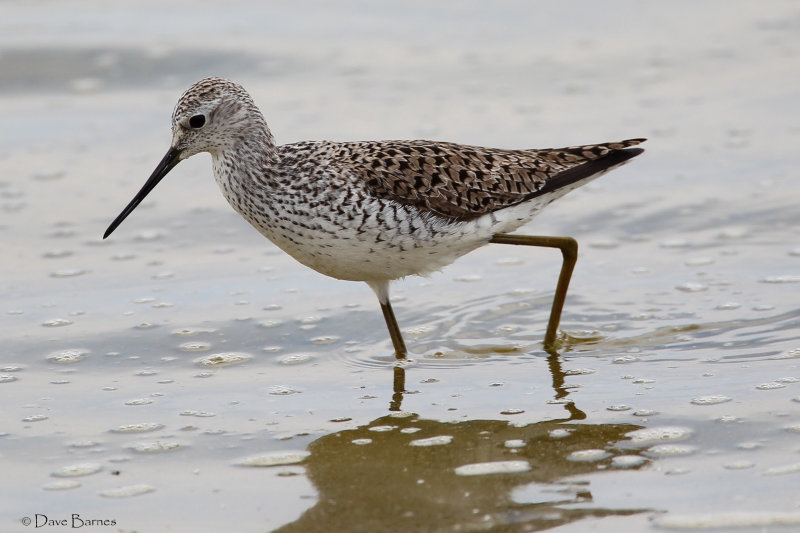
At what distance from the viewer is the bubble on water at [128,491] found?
6145 mm

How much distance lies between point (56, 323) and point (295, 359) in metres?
1.96

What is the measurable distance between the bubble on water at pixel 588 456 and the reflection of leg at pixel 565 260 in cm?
181

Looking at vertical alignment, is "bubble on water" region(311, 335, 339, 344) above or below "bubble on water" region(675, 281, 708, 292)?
below

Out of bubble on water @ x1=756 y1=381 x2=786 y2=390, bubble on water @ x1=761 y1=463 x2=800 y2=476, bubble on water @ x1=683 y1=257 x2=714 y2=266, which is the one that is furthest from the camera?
bubble on water @ x1=683 y1=257 x2=714 y2=266

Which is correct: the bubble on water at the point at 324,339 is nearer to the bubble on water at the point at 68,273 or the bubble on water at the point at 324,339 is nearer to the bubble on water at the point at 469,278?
the bubble on water at the point at 469,278

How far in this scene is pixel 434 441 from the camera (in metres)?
6.76

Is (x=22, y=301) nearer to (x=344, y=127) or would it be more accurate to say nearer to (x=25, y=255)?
(x=25, y=255)

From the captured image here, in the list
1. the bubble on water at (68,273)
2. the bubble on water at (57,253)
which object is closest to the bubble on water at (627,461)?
the bubble on water at (68,273)

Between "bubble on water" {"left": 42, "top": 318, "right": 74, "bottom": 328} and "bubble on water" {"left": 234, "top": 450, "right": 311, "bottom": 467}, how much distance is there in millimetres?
2795

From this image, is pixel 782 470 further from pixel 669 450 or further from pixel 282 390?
pixel 282 390

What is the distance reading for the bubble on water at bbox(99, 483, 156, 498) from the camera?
6.14m

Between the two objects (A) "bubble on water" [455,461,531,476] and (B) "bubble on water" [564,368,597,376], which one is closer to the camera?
(A) "bubble on water" [455,461,531,476]

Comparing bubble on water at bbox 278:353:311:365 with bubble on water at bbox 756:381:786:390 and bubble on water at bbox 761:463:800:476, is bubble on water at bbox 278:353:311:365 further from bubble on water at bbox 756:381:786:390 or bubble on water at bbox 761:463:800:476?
bubble on water at bbox 761:463:800:476

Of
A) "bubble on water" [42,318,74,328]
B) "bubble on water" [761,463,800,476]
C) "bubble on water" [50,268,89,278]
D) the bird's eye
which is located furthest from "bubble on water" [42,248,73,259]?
"bubble on water" [761,463,800,476]
